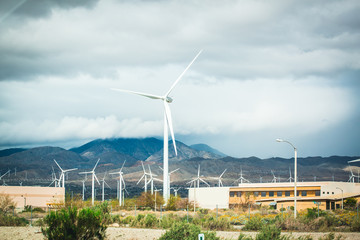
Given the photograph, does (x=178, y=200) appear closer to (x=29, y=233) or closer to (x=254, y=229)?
(x=254, y=229)

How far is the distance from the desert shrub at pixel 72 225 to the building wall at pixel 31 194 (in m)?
70.5

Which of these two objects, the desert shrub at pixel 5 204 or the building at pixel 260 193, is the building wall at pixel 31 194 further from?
the desert shrub at pixel 5 204

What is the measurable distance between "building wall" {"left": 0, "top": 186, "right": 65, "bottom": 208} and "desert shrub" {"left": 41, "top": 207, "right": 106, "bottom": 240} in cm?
7047

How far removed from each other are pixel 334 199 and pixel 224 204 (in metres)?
22.1

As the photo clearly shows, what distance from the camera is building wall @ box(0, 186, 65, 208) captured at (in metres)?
95.2

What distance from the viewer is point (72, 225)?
81.8ft

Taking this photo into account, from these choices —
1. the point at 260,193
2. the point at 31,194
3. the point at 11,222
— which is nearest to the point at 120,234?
the point at 11,222

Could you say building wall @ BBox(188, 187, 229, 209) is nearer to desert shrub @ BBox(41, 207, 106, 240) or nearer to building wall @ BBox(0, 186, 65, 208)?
building wall @ BBox(0, 186, 65, 208)

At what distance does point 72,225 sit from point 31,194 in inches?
3085

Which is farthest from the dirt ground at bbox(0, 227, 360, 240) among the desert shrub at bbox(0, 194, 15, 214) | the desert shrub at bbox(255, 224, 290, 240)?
the desert shrub at bbox(0, 194, 15, 214)

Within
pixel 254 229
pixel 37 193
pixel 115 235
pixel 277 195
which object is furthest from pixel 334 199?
pixel 37 193

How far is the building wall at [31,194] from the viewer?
95.2 meters

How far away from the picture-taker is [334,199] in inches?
2731

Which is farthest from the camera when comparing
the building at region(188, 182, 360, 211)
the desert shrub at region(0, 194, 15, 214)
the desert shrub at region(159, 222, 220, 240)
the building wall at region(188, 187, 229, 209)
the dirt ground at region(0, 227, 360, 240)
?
the building wall at region(188, 187, 229, 209)
